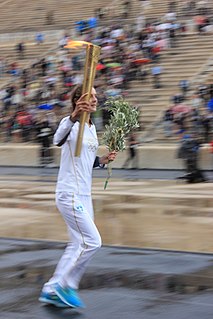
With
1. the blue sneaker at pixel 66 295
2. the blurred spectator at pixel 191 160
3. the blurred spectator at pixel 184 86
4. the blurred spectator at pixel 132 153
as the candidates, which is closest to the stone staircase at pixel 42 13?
the blurred spectator at pixel 184 86

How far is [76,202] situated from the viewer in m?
5.77

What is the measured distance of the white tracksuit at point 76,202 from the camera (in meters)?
5.76

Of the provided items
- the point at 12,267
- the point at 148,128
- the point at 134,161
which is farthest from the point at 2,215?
the point at 148,128

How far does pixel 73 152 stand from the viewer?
228 inches

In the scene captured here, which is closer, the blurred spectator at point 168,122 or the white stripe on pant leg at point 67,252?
the white stripe on pant leg at point 67,252

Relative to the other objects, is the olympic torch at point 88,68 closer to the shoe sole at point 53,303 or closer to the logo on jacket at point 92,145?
the logo on jacket at point 92,145

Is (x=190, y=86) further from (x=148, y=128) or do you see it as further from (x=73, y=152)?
(x=73, y=152)

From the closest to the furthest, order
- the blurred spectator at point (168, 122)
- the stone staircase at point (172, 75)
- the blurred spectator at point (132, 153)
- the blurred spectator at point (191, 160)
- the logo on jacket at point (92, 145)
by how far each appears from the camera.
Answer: the logo on jacket at point (92, 145), the blurred spectator at point (191, 160), the blurred spectator at point (132, 153), the blurred spectator at point (168, 122), the stone staircase at point (172, 75)

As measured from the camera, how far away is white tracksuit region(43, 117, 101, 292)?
576cm

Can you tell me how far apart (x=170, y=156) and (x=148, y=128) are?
3108 millimetres

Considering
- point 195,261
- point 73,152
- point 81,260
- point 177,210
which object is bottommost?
point 177,210

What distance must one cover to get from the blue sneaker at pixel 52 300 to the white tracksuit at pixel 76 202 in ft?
0.50

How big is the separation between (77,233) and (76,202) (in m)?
0.25

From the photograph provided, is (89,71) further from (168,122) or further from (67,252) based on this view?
(168,122)
